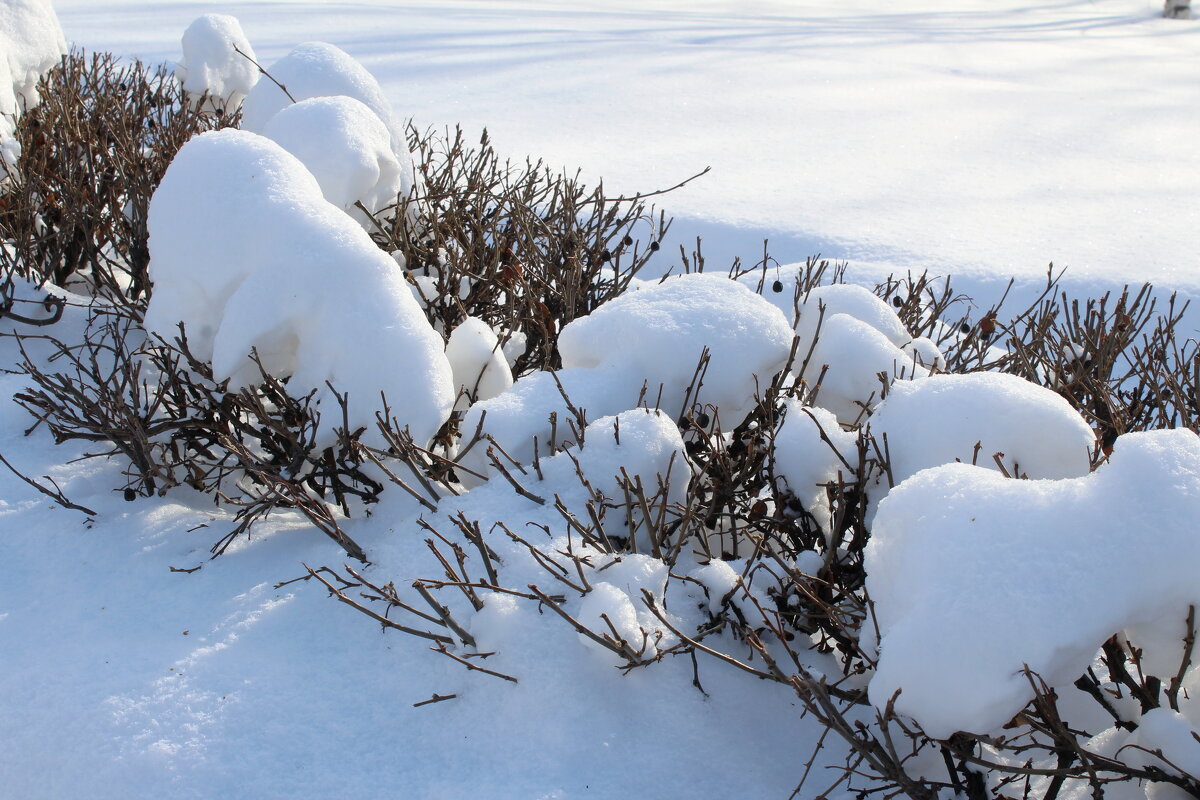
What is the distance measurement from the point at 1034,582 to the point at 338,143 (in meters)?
2.49

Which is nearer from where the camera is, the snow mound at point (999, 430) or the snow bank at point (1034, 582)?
the snow bank at point (1034, 582)

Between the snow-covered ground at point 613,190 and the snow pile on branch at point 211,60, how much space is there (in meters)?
1.78

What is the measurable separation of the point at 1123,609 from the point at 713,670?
0.84 m

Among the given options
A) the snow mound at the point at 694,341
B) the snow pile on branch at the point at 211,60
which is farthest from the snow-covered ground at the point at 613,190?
the snow pile on branch at the point at 211,60

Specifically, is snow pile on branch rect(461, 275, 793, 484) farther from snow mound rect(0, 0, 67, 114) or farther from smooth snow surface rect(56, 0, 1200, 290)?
snow mound rect(0, 0, 67, 114)

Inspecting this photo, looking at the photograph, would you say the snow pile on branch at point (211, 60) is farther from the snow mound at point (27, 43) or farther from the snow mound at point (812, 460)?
the snow mound at point (812, 460)

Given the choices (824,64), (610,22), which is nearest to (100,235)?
(824,64)

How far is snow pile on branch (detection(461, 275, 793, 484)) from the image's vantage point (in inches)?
97.0

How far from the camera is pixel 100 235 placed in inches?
135

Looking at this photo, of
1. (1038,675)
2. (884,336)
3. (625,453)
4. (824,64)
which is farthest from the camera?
(824,64)

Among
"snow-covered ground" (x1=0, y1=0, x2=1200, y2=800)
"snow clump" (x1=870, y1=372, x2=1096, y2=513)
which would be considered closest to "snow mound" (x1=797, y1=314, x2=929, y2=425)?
Result: "snow clump" (x1=870, y1=372, x2=1096, y2=513)

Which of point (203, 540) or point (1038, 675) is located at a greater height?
point (1038, 675)

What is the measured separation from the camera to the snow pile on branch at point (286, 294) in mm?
2396

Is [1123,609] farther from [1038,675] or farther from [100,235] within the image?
[100,235]
